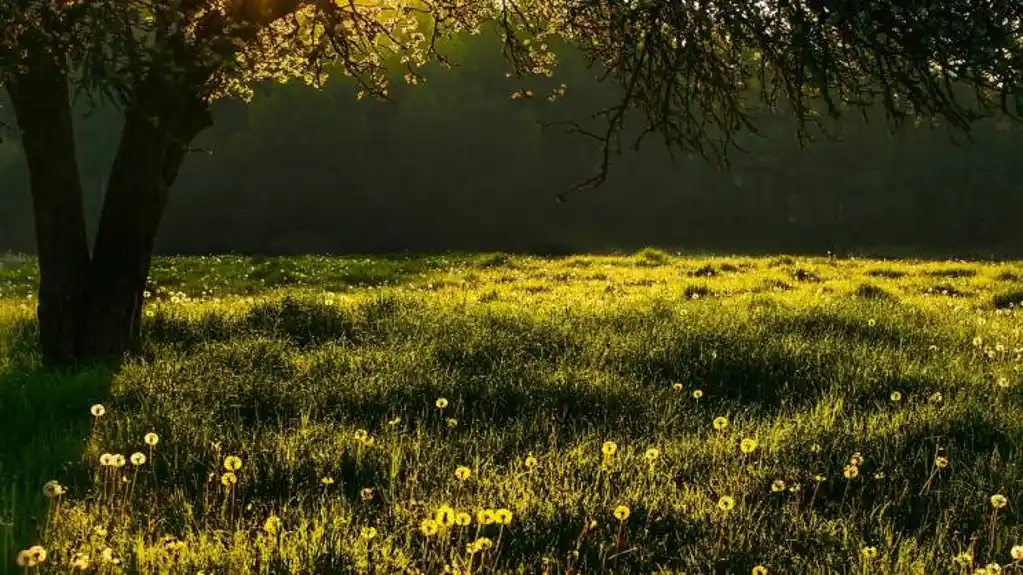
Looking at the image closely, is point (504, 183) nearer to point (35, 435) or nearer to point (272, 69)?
point (272, 69)

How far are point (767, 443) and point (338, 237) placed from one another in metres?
66.1

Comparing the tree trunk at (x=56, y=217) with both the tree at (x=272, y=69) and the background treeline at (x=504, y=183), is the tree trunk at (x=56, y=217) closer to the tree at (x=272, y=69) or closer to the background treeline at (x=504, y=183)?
the tree at (x=272, y=69)

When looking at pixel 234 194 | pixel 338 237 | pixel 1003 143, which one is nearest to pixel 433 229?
pixel 338 237

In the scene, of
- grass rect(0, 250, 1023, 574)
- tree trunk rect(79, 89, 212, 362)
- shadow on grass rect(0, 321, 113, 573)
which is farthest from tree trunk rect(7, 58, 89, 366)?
grass rect(0, 250, 1023, 574)

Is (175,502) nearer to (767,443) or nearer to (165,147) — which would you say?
(767,443)

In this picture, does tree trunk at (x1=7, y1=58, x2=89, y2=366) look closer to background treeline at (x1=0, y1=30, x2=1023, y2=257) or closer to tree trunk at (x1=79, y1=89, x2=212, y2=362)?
tree trunk at (x1=79, y1=89, x2=212, y2=362)

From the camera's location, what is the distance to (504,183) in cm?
A: 7512

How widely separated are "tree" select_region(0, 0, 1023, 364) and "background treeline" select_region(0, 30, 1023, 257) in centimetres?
5418

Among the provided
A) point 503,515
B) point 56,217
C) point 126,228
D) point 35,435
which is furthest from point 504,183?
point 503,515

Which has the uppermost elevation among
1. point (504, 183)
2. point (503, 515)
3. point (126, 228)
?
point (504, 183)

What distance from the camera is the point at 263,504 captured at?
4629 mm

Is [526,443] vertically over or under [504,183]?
under

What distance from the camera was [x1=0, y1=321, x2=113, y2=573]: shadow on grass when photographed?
14.2 ft

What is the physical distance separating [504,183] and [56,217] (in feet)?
221
